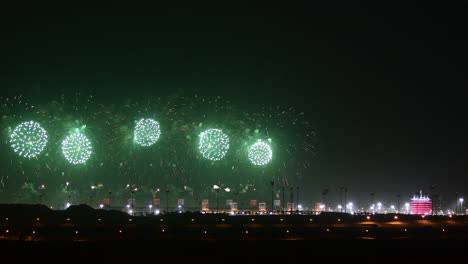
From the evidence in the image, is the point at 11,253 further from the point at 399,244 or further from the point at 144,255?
the point at 399,244

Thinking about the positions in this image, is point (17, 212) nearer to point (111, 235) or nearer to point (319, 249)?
point (111, 235)

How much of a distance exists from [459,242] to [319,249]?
20.9 metres

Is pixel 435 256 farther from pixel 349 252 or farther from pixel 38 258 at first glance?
pixel 38 258

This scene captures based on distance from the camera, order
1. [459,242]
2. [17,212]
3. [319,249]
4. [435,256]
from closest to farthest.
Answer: [435,256] < [319,249] < [459,242] < [17,212]

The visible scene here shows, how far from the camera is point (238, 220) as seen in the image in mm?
122812

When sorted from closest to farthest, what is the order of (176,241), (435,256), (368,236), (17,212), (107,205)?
A: 1. (435,256)
2. (176,241)
3. (368,236)
4. (17,212)
5. (107,205)

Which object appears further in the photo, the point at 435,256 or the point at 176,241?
the point at 176,241

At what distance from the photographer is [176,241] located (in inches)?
2854

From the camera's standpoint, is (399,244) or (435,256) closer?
(435,256)

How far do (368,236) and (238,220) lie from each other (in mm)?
39816

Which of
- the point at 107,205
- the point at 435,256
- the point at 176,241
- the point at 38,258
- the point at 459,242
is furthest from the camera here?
the point at 107,205

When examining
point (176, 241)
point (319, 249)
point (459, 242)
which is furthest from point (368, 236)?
point (176, 241)

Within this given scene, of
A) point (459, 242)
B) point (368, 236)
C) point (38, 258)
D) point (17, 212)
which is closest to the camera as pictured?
point (38, 258)

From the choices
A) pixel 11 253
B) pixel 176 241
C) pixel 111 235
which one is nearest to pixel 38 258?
pixel 11 253
